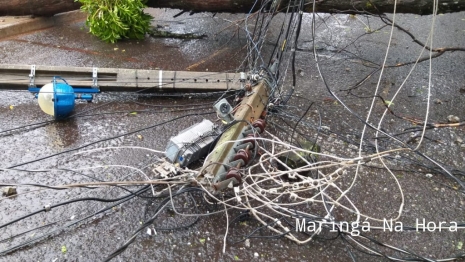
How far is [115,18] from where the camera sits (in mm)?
5359

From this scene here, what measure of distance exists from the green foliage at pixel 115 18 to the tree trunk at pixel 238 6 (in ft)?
0.99

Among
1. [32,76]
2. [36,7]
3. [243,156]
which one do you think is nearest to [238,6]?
[32,76]

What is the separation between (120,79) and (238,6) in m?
2.12

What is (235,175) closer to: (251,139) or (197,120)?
(251,139)

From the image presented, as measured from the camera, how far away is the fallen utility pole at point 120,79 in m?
4.05

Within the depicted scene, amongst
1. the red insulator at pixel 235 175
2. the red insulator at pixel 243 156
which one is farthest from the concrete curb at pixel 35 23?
the red insulator at pixel 235 175

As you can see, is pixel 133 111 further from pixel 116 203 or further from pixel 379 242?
pixel 379 242

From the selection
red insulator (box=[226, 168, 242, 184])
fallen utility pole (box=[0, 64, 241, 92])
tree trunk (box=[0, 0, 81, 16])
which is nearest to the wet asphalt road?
fallen utility pole (box=[0, 64, 241, 92])

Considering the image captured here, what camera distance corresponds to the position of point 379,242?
8.49 feet

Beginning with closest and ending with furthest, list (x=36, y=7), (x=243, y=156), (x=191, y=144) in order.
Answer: (x=243, y=156)
(x=191, y=144)
(x=36, y=7)

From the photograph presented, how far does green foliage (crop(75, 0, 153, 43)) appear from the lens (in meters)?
5.33

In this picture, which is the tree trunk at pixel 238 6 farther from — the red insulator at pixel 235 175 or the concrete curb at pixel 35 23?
the red insulator at pixel 235 175

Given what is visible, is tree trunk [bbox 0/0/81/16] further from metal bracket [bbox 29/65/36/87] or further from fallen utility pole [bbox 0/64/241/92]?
metal bracket [bbox 29/65/36/87]

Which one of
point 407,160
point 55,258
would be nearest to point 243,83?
point 407,160
